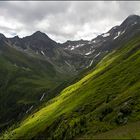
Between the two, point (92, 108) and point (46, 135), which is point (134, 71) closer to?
point (92, 108)

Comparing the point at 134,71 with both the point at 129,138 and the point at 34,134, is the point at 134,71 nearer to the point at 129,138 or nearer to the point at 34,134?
the point at 34,134

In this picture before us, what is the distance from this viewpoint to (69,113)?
445ft

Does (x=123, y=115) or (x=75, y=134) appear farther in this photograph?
(x=75, y=134)

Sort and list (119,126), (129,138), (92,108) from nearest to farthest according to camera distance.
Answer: (129,138)
(119,126)
(92,108)

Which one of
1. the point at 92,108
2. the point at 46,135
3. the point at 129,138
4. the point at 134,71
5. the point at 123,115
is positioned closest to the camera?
the point at 129,138

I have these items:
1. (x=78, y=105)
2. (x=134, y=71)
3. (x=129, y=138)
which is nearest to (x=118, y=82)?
(x=134, y=71)

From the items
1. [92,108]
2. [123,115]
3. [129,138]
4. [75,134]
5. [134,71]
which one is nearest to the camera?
[129,138]

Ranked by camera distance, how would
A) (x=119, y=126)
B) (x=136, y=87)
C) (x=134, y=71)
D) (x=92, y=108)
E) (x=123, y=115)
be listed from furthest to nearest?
1. (x=134, y=71)
2. (x=92, y=108)
3. (x=136, y=87)
4. (x=123, y=115)
5. (x=119, y=126)

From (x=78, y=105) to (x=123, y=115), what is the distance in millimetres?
46855

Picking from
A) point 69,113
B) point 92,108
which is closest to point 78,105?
point 69,113

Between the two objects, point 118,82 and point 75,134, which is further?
point 118,82

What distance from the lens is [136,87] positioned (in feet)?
363

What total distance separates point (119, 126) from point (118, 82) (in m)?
51.4

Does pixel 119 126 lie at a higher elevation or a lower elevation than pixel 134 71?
lower
